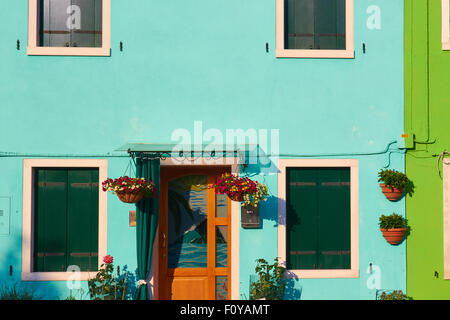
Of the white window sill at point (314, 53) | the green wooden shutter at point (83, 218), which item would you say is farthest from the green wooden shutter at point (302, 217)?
the green wooden shutter at point (83, 218)

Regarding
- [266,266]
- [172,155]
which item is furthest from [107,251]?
[266,266]

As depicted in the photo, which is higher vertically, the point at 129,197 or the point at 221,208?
the point at 129,197

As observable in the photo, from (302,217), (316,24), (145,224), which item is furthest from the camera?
(316,24)

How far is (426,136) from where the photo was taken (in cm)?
727

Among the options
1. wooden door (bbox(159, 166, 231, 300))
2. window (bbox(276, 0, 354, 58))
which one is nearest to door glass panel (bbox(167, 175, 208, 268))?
wooden door (bbox(159, 166, 231, 300))

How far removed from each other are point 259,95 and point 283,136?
657 millimetres

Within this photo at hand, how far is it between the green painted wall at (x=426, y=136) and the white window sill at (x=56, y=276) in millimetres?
4365

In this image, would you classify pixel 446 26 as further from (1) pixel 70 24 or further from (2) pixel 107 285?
(2) pixel 107 285

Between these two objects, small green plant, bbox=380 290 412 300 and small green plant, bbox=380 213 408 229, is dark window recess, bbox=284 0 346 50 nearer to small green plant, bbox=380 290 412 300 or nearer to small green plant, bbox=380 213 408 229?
small green plant, bbox=380 213 408 229

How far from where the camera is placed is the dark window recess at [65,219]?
23.2 ft

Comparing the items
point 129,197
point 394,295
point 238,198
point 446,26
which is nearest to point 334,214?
point 394,295

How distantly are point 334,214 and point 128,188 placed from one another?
9.38ft

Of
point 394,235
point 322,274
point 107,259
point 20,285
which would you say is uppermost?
point 394,235

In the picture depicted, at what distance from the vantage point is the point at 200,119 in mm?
7207
